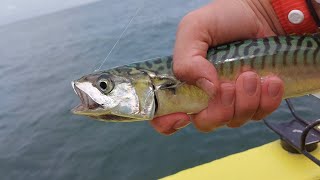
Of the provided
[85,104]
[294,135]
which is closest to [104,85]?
[85,104]

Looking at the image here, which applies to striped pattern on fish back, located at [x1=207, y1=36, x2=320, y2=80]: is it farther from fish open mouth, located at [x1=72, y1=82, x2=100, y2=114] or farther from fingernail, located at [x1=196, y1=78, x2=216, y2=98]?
fish open mouth, located at [x1=72, y1=82, x2=100, y2=114]

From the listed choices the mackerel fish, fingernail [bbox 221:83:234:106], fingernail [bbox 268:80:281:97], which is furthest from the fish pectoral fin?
fingernail [bbox 268:80:281:97]

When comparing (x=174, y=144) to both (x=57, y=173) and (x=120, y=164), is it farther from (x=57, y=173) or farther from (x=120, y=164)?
(x=57, y=173)

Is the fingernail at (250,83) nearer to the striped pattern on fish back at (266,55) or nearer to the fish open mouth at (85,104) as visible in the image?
the striped pattern on fish back at (266,55)

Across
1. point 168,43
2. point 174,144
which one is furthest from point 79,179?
point 168,43

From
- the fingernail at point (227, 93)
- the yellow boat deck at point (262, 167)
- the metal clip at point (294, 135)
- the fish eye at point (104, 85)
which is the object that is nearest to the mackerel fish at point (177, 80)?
the fish eye at point (104, 85)

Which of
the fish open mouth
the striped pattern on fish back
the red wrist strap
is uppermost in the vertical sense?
the red wrist strap

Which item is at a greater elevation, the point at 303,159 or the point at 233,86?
the point at 233,86
